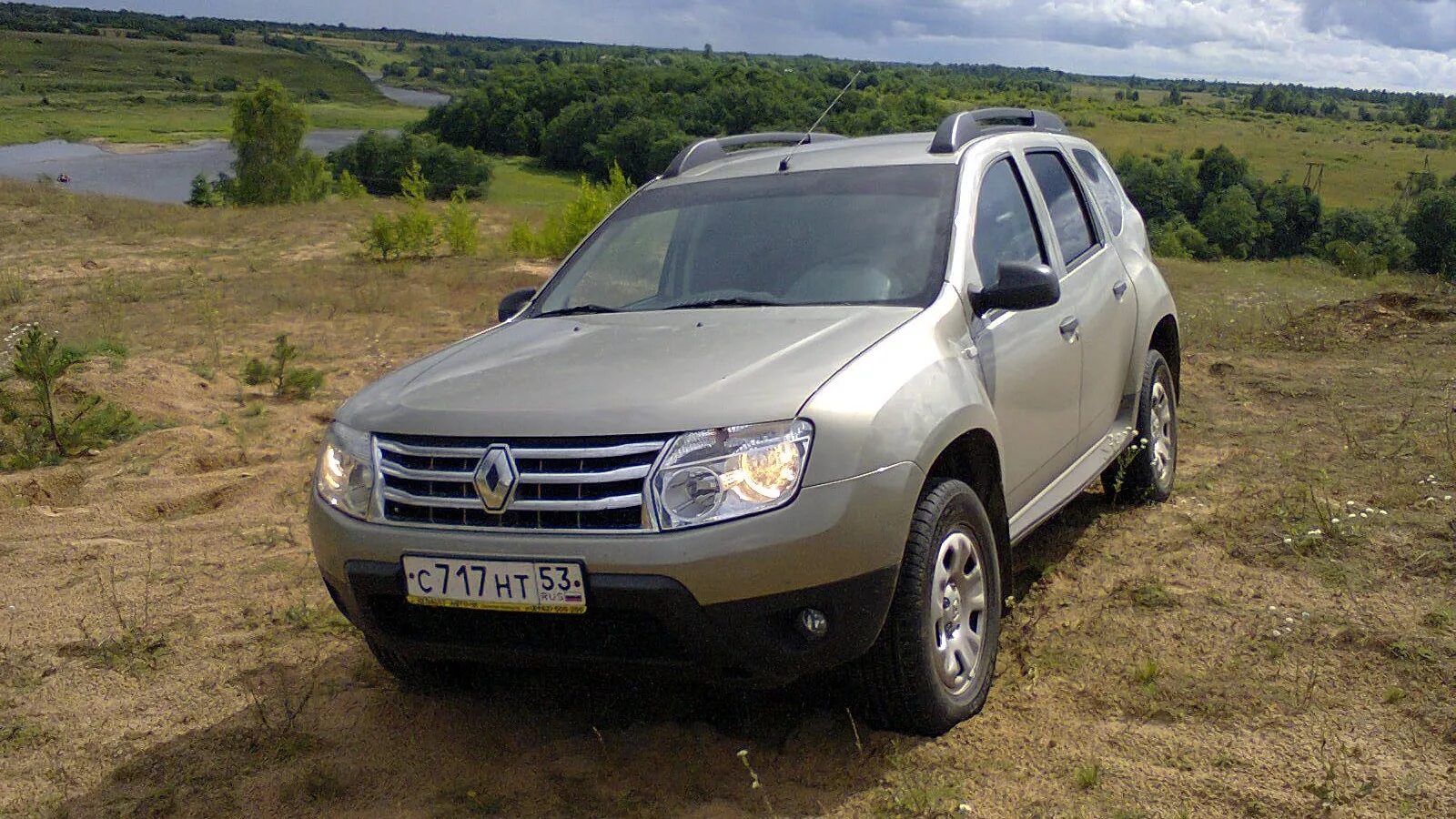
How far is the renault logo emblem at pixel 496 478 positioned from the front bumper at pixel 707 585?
0.25 feet

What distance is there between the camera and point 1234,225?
213ft

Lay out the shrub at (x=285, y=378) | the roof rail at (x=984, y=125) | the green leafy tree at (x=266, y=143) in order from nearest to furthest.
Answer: the roof rail at (x=984, y=125)
the shrub at (x=285, y=378)
the green leafy tree at (x=266, y=143)

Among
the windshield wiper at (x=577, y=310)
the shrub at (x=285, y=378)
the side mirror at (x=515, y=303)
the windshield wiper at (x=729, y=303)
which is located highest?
the windshield wiper at (x=729, y=303)

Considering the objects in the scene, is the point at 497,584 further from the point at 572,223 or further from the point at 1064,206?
the point at 572,223

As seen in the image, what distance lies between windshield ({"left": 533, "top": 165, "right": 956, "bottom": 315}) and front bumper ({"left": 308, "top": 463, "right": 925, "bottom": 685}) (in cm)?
99

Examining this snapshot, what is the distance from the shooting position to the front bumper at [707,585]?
261 cm

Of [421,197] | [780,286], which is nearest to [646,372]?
[780,286]

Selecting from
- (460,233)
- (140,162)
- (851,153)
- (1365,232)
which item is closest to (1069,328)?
(851,153)

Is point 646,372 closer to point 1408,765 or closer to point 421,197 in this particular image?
point 1408,765

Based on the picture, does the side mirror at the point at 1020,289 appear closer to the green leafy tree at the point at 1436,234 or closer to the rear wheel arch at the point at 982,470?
the rear wheel arch at the point at 982,470

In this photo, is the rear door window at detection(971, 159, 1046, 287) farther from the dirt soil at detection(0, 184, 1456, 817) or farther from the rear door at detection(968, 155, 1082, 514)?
the dirt soil at detection(0, 184, 1456, 817)

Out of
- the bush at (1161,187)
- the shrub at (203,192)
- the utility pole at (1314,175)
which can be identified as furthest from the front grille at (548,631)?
the utility pole at (1314,175)

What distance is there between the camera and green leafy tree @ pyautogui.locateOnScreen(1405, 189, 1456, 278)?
186 ft

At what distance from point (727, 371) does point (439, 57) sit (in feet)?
426
